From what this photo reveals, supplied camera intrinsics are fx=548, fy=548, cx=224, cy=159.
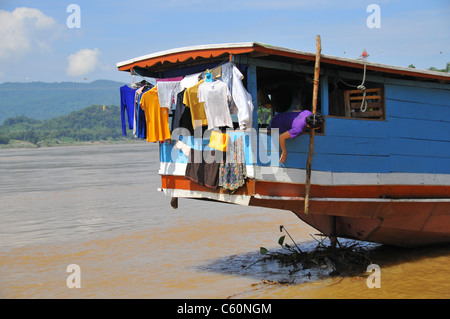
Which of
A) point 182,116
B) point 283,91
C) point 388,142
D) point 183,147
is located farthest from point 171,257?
point 388,142

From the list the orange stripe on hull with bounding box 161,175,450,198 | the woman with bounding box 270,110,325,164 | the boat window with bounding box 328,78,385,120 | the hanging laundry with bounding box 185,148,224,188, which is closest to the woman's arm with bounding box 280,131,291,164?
the woman with bounding box 270,110,325,164

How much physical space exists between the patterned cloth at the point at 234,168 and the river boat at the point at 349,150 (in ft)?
0.26

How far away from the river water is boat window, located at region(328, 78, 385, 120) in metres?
2.35

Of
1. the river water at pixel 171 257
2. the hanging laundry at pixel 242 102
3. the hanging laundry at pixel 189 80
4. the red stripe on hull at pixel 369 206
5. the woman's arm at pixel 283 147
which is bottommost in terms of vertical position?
the river water at pixel 171 257

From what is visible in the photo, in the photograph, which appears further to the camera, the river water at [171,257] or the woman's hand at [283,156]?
the river water at [171,257]

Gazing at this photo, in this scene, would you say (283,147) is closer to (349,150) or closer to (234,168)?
(234,168)

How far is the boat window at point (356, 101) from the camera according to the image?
7.79m

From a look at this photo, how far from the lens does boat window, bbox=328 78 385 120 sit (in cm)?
779

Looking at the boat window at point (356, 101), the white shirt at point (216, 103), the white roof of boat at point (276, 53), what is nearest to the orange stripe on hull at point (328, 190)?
the white shirt at point (216, 103)

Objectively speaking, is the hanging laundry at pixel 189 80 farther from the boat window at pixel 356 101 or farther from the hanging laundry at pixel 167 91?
the boat window at pixel 356 101

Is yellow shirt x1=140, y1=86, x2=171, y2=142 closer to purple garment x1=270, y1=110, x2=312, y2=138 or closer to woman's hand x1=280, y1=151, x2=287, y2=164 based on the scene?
purple garment x1=270, y1=110, x2=312, y2=138

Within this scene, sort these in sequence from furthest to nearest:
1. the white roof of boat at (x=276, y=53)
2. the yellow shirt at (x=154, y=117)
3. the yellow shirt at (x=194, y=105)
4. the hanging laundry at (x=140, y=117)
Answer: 1. the hanging laundry at (x=140, y=117)
2. the yellow shirt at (x=154, y=117)
3. the yellow shirt at (x=194, y=105)
4. the white roof of boat at (x=276, y=53)

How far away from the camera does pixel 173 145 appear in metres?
8.07
